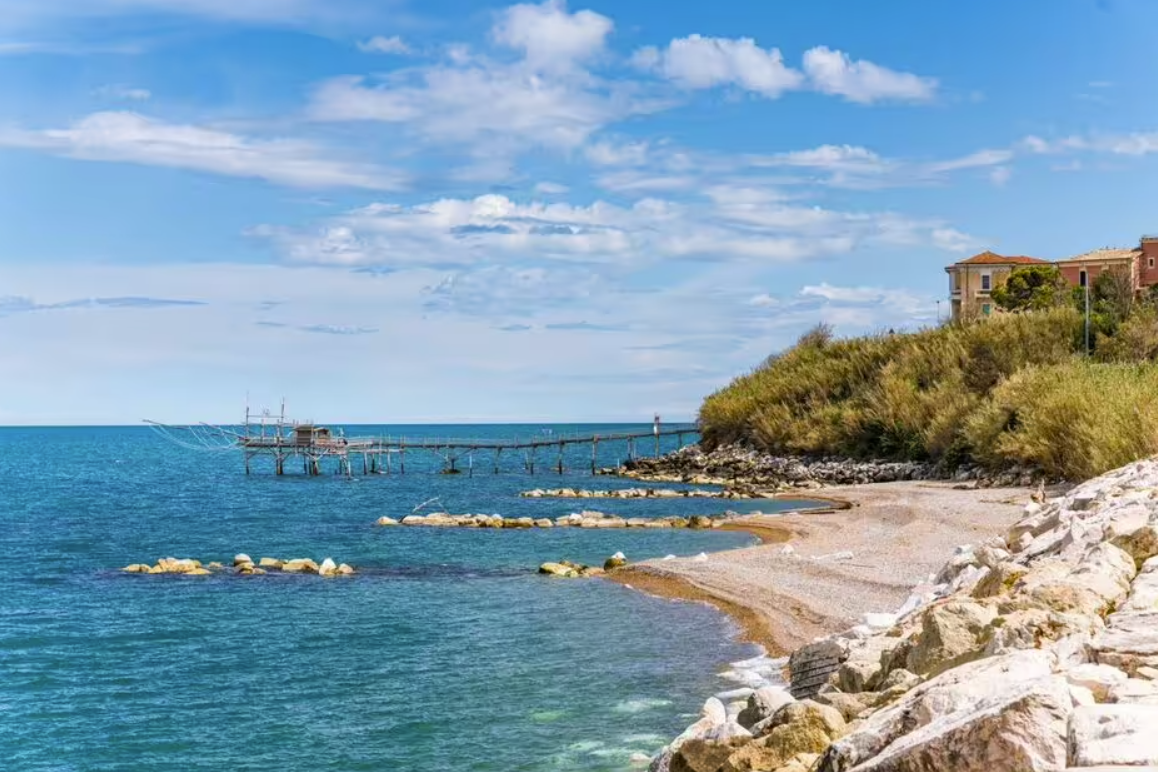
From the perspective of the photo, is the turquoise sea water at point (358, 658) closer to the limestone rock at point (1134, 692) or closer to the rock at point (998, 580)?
the rock at point (998, 580)

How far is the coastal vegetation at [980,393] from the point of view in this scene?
32.3 meters

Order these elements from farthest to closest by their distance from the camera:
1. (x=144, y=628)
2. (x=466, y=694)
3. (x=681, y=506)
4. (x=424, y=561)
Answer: (x=681, y=506), (x=424, y=561), (x=144, y=628), (x=466, y=694)

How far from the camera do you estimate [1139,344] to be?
46375mm

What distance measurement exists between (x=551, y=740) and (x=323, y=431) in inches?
2468

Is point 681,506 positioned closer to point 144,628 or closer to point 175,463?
point 144,628

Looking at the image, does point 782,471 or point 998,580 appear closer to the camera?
point 998,580

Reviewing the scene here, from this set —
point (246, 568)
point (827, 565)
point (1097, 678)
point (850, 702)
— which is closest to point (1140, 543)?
point (850, 702)

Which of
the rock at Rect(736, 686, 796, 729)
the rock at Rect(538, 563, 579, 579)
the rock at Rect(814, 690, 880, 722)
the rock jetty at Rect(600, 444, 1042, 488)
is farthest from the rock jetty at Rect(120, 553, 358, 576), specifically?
the rock jetty at Rect(600, 444, 1042, 488)

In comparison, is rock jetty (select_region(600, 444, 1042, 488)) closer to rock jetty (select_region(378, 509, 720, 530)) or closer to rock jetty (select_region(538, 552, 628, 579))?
rock jetty (select_region(378, 509, 720, 530))

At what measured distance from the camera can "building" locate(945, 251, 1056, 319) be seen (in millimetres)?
73000

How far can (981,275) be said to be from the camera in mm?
74438

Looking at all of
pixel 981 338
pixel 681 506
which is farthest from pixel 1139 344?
pixel 681 506

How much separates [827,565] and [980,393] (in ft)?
98.5

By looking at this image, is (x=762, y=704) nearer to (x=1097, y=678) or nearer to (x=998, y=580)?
(x=998, y=580)
